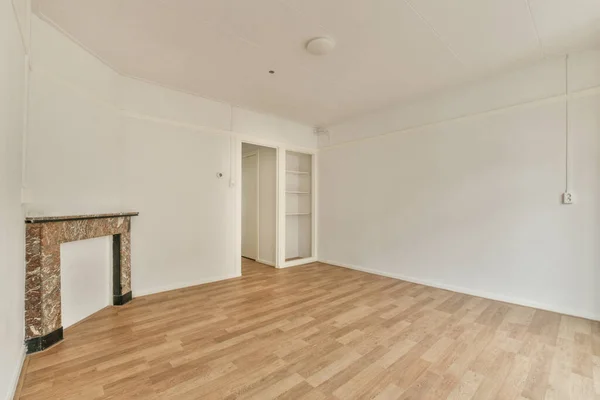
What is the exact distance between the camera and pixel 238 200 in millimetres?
4445

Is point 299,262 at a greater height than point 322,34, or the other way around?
point 322,34

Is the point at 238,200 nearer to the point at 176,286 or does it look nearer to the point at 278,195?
the point at 278,195

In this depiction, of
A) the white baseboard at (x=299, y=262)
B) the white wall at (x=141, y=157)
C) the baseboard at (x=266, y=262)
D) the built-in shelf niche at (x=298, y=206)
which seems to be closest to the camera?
the white wall at (x=141, y=157)

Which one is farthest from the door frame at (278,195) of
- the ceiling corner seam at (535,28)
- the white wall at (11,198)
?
the ceiling corner seam at (535,28)

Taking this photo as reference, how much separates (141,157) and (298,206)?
3.24m

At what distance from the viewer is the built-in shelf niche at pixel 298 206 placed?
5730 millimetres

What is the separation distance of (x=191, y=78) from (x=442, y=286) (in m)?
4.49

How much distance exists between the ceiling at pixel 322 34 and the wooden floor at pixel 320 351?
2.85m

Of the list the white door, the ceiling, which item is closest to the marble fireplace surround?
the ceiling

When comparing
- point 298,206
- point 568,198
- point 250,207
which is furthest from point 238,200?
point 568,198

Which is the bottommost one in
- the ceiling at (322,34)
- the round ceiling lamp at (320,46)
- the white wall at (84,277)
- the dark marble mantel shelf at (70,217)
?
the white wall at (84,277)

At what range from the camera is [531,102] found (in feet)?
10.3

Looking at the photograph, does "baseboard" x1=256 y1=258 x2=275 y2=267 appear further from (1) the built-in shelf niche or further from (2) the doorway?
(1) the built-in shelf niche

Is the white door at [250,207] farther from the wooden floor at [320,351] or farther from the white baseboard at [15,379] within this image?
the white baseboard at [15,379]
